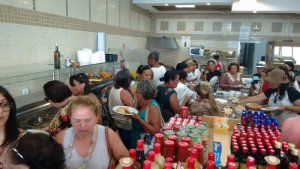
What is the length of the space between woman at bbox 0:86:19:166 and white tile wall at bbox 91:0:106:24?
399cm

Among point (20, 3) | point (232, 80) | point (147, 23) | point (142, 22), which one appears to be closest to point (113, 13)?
point (142, 22)

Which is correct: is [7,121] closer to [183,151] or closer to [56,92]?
[56,92]

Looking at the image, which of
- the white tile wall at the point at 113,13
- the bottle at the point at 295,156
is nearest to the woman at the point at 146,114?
the bottle at the point at 295,156

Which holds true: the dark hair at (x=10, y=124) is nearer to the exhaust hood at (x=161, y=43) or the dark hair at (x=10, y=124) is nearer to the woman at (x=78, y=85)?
the woman at (x=78, y=85)

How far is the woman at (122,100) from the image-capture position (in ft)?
9.74

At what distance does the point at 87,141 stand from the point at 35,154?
645mm

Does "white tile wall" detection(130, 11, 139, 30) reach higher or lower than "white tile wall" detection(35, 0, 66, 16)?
higher

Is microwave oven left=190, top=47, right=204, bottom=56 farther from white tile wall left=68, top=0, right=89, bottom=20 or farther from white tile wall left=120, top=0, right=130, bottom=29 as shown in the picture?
white tile wall left=68, top=0, right=89, bottom=20

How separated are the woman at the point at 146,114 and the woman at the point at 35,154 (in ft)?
3.86

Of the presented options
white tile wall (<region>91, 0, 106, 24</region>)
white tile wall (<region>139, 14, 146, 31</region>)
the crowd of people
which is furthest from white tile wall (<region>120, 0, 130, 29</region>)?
the crowd of people

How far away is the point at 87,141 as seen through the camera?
1694 mm

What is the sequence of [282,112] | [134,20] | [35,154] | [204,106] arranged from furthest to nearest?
[134,20], [282,112], [204,106], [35,154]

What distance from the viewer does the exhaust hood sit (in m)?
8.31

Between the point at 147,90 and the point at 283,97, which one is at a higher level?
the point at 147,90
